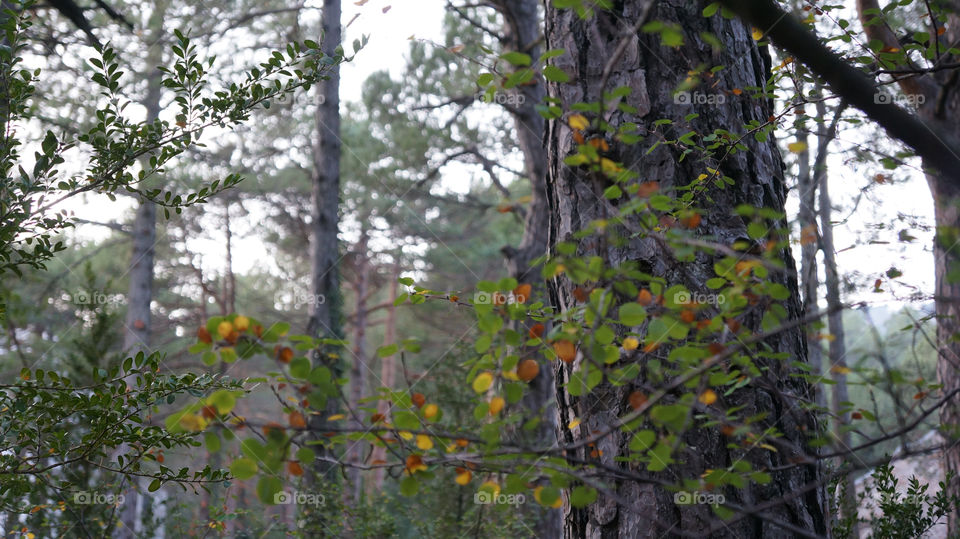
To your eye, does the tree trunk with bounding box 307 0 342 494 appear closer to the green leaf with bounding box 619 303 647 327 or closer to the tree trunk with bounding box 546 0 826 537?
the tree trunk with bounding box 546 0 826 537

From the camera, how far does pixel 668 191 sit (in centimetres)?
199

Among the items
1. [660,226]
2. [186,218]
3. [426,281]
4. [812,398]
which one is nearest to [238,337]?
[660,226]

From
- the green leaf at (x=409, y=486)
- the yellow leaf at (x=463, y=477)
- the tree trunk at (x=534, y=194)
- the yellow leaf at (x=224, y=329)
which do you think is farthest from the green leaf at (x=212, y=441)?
the tree trunk at (x=534, y=194)

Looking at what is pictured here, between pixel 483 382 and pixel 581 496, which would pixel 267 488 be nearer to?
pixel 483 382

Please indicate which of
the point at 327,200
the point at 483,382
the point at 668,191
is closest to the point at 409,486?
the point at 483,382

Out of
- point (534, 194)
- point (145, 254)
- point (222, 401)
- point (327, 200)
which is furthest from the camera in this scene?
point (145, 254)

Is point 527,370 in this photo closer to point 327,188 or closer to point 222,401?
point 222,401

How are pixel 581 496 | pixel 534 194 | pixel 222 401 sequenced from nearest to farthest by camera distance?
pixel 222 401 < pixel 581 496 < pixel 534 194

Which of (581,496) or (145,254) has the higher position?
(145,254)

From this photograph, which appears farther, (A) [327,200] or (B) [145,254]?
(B) [145,254]

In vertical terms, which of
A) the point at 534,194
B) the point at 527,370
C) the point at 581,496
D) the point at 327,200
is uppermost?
the point at 327,200

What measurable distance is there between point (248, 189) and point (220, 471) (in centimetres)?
1119

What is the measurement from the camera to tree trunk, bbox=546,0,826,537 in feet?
6.24

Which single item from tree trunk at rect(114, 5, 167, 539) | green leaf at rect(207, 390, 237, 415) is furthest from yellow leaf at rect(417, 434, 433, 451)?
tree trunk at rect(114, 5, 167, 539)
